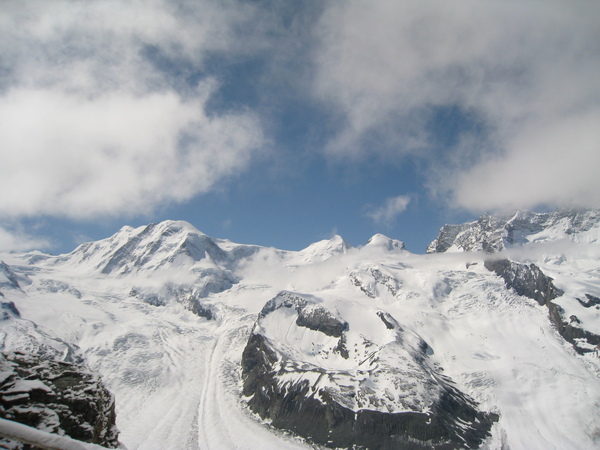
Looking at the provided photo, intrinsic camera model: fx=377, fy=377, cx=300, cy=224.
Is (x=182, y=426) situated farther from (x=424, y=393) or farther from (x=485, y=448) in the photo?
(x=485, y=448)

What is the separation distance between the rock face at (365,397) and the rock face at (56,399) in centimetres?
13569

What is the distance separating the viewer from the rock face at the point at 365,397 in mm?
138500

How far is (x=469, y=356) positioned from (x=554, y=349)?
4198 centimetres

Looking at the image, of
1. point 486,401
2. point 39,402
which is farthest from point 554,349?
point 39,402

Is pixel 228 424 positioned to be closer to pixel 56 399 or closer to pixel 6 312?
pixel 6 312

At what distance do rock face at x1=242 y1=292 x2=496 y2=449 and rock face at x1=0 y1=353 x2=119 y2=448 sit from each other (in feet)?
445

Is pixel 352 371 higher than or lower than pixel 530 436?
higher

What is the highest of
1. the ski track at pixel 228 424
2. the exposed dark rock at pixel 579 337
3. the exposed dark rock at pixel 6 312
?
the exposed dark rock at pixel 579 337

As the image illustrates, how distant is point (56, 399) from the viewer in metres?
18.5

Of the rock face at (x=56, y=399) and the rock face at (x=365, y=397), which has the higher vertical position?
the rock face at (x=365, y=397)

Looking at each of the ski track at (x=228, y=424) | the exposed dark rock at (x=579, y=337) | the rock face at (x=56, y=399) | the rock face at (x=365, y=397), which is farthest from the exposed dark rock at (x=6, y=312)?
the exposed dark rock at (x=579, y=337)

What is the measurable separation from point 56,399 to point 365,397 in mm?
149183

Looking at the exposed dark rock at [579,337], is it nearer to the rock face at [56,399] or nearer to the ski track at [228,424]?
the ski track at [228,424]

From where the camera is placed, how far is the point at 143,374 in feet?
571
